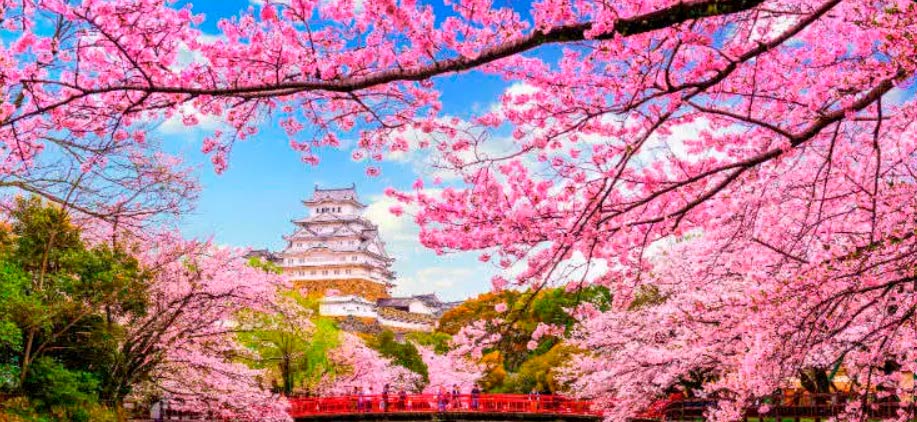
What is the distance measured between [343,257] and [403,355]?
3329cm

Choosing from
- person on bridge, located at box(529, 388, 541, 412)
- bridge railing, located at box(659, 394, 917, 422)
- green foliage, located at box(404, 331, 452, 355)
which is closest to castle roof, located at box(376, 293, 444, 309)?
green foliage, located at box(404, 331, 452, 355)

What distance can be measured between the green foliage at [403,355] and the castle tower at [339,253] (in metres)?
28.7

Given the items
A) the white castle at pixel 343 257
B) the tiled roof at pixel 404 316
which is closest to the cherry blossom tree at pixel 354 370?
the tiled roof at pixel 404 316

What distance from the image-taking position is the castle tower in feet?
221

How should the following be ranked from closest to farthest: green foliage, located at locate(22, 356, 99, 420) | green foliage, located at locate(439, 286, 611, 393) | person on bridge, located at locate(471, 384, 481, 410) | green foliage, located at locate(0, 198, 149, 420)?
green foliage, located at locate(0, 198, 149, 420), green foliage, located at locate(22, 356, 99, 420), person on bridge, located at locate(471, 384, 481, 410), green foliage, located at locate(439, 286, 611, 393)

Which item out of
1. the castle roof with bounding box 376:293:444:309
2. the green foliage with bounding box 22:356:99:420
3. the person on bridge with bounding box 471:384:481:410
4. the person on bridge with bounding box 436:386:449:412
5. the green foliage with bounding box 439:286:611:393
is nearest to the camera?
the green foliage with bounding box 22:356:99:420

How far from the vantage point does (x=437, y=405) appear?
29.0 m

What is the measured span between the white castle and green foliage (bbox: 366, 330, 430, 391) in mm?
26132

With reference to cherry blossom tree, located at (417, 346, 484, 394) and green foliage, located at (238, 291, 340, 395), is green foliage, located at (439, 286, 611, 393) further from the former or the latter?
green foliage, located at (238, 291, 340, 395)

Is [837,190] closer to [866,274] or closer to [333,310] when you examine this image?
[866,274]

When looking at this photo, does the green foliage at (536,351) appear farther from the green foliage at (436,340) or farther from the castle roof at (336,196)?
the castle roof at (336,196)

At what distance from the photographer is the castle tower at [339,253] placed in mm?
67375

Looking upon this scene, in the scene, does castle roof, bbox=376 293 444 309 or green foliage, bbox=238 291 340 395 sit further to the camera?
castle roof, bbox=376 293 444 309

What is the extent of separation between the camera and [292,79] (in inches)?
205
